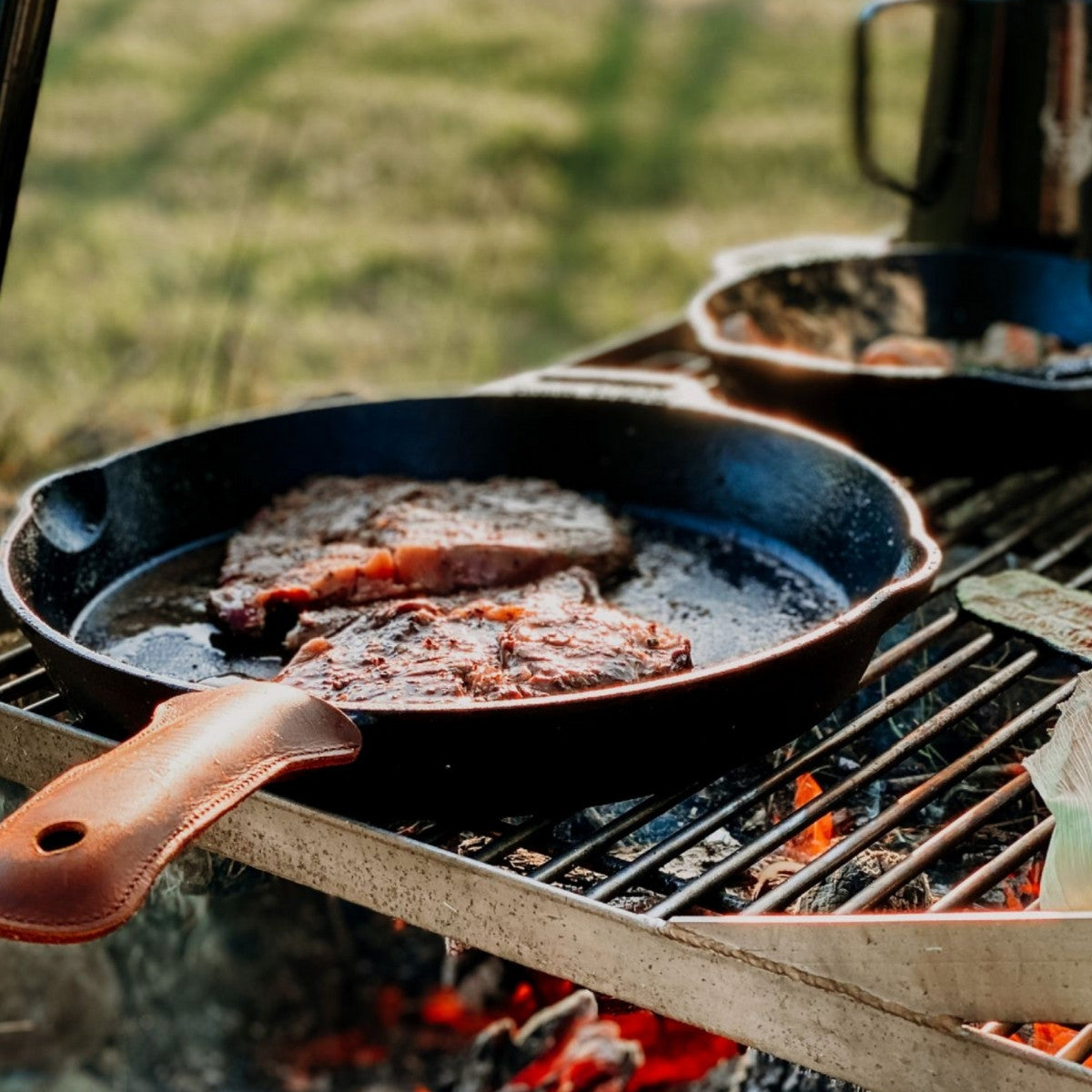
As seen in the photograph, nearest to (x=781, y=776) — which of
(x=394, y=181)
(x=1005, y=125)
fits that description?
(x=1005, y=125)

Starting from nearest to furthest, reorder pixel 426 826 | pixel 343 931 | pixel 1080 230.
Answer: pixel 426 826 → pixel 343 931 → pixel 1080 230

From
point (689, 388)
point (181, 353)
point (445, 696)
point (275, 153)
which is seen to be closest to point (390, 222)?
point (275, 153)

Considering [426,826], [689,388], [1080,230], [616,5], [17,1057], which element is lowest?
[17,1057]

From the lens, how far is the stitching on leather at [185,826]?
1208mm

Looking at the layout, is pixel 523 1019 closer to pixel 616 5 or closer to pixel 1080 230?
pixel 1080 230

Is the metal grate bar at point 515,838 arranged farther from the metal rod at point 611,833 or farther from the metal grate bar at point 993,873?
the metal grate bar at point 993,873

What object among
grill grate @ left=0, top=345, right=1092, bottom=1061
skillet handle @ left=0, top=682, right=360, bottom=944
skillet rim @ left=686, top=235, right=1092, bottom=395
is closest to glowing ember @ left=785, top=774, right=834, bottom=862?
grill grate @ left=0, top=345, right=1092, bottom=1061

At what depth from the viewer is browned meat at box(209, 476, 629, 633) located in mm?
2250

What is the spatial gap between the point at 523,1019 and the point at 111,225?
20.3ft

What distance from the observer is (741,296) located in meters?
3.21

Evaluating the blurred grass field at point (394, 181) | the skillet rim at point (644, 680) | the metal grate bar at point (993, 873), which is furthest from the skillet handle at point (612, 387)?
the blurred grass field at point (394, 181)

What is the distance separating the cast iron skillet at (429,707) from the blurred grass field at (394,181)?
2126 mm

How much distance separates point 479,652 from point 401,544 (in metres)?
0.46

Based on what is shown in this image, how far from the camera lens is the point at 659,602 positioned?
2328 mm
